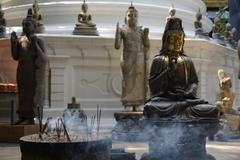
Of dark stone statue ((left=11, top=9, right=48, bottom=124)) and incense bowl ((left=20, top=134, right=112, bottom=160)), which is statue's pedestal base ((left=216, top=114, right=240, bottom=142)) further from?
incense bowl ((left=20, top=134, right=112, bottom=160))

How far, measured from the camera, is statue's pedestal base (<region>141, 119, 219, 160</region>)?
21.9ft

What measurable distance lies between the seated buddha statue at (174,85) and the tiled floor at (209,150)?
2.47 ft

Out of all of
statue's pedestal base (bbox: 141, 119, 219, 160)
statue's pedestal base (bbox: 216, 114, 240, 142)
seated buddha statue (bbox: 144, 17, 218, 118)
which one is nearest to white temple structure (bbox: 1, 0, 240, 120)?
statue's pedestal base (bbox: 216, 114, 240, 142)

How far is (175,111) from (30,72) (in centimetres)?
319

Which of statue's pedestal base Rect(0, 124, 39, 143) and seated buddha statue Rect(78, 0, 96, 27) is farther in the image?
seated buddha statue Rect(78, 0, 96, 27)

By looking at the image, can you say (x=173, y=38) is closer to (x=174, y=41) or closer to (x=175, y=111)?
(x=174, y=41)

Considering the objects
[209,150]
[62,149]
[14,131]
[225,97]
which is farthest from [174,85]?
[225,97]

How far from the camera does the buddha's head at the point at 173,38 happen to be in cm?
745

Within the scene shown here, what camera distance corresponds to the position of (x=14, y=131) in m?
8.90

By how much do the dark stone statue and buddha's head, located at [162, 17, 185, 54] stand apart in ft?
8.49

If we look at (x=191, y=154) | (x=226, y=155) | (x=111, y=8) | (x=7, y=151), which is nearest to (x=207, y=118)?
(x=191, y=154)

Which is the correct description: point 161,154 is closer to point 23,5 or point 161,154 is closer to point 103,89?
point 103,89

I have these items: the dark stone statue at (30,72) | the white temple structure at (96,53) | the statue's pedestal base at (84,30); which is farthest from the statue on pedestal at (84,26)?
the dark stone statue at (30,72)

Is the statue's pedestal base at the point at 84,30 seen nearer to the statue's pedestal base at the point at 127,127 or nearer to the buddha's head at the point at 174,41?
the statue's pedestal base at the point at 127,127
